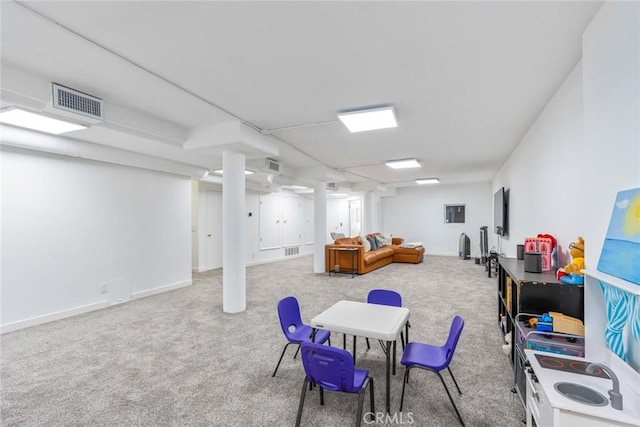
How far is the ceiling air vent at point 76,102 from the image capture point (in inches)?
108

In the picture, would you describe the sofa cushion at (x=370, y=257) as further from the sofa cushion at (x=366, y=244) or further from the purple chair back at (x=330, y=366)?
the purple chair back at (x=330, y=366)

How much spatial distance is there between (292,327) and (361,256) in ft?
15.1

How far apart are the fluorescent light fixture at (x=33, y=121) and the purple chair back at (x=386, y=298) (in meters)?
3.78

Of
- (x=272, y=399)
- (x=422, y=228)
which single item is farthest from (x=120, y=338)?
(x=422, y=228)

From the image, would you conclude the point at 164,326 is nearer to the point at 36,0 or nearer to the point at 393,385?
the point at 393,385

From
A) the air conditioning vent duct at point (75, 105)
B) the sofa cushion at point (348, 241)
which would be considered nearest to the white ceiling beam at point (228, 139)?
the air conditioning vent duct at point (75, 105)

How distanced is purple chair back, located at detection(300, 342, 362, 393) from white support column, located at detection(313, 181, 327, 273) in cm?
569

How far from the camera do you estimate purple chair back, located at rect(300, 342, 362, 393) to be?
5.65ft

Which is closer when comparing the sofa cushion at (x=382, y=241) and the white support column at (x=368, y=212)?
the sofa cushion at (x=382, y=241)

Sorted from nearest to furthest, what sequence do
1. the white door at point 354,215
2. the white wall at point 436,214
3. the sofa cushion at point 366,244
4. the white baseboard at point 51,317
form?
the white baseboard at point 51,317 → the sofa cushion at point 366,244 → the white wall at point 436,214 → the white door at point 354,215

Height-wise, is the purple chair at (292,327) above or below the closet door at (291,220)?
below

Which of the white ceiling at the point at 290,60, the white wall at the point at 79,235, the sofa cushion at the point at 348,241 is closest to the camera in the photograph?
the white ceiling at the point at 290,60

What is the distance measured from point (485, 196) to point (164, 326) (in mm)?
10375

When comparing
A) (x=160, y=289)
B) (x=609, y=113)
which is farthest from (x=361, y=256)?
(x=609, y=113)
